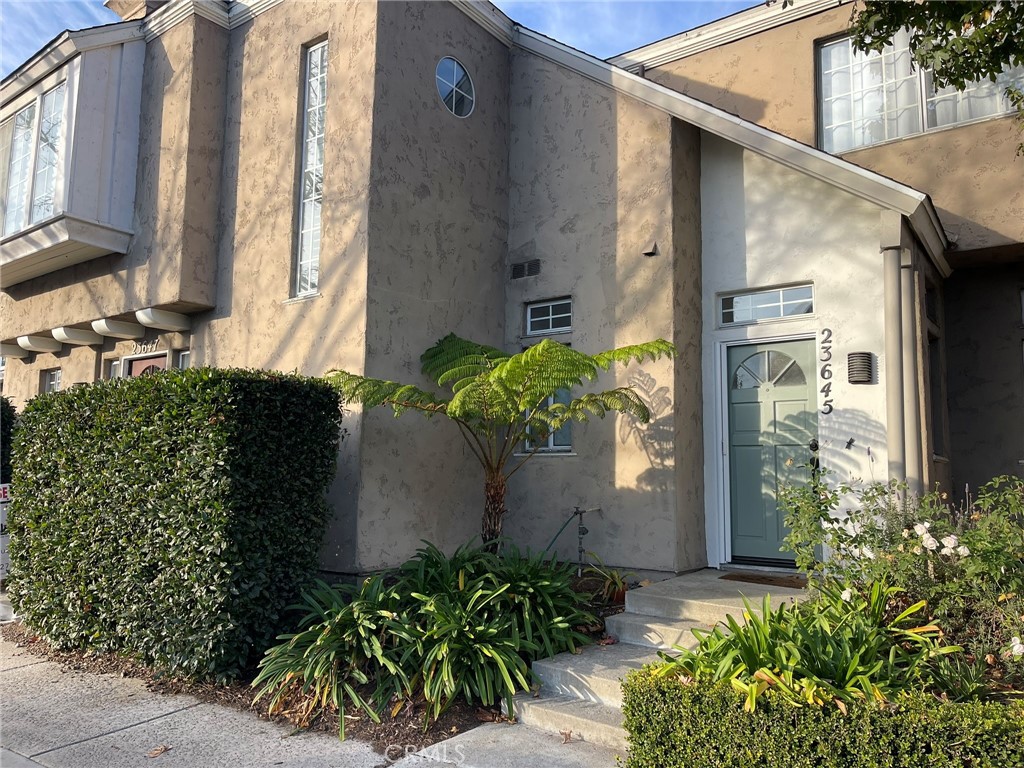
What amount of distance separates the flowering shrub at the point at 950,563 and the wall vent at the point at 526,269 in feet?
14.0

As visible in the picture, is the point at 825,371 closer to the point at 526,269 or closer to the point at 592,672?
the point at 526,269

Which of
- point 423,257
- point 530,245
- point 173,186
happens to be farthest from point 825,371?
point 173,186

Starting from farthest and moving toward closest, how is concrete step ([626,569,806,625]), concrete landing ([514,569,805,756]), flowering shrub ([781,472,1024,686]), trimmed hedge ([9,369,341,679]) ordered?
concrete step ([626,569,806,625]) < trimmed hedge ([9,369,341,679]) < concrete landing ([514,569,805,756]) < flowering shrub ([781,472,1024,686])

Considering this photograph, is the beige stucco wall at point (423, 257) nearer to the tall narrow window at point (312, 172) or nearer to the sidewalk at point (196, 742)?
the tall narrow window at point (312, 172)

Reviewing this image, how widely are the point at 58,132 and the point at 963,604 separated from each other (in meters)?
11.2

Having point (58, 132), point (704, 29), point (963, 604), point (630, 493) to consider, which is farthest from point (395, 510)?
point (704, 29)

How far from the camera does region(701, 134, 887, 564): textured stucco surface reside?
7.35 meters

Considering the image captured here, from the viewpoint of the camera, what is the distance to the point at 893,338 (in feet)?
22.8

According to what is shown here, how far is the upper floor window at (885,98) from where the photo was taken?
28.3 ft

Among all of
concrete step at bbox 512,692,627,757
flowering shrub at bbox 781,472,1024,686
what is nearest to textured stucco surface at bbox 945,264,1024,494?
flowering shrub at bbox 781,472,1024,686

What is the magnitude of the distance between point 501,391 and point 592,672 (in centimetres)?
254

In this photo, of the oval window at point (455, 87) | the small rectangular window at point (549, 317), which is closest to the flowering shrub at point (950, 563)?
the small rectangular window at point (549, 317)

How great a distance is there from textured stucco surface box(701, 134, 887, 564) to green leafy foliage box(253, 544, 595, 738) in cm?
274

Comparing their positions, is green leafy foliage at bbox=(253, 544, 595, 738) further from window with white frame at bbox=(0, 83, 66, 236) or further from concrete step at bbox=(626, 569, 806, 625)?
→ window with white frame at bbox=(0, 83, 66, 236)
